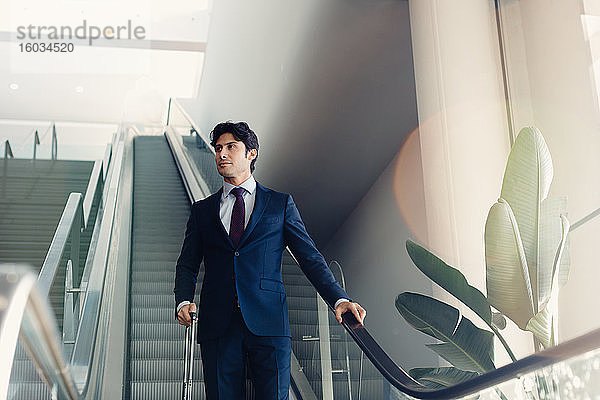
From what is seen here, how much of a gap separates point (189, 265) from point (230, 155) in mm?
434

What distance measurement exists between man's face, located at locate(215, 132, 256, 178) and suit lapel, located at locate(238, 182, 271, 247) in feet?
0.34

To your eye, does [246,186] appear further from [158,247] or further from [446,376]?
[158,247]

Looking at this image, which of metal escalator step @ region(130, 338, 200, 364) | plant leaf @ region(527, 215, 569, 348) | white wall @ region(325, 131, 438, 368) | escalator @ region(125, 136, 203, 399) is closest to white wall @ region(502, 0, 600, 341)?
plant leaf @ region(527, 215, 569, 348)

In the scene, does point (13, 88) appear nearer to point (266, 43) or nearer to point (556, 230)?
point (266, 43)

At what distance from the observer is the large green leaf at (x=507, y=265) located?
263 centimetres

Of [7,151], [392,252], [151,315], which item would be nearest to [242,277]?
[151,315]

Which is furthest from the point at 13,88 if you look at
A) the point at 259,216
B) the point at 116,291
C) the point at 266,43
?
the point at 259,216

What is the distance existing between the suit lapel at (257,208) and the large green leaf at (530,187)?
1009 mm

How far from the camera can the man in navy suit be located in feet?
7.42

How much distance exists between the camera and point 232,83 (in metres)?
9.73

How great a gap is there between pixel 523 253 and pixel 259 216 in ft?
3.46

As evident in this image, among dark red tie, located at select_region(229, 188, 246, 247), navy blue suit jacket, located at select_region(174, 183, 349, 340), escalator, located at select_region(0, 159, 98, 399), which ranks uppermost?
escalator, located at select_region(0, 159, 98, 399)

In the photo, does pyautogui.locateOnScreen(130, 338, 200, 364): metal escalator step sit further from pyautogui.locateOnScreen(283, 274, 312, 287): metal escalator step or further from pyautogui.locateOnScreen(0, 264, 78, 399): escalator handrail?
pyautogui.locateOnScreen(0, 264, 78, 399): escalator handrail

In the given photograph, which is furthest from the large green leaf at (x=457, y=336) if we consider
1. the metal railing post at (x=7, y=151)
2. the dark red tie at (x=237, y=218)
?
the metal railing post at (x=7, y=151)
